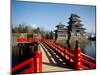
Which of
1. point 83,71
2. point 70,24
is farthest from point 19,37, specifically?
point 83,71

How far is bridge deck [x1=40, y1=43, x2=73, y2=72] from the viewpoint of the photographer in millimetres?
2848

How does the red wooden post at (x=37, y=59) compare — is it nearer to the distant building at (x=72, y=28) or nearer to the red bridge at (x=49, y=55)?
the red bridge at (x=49, y=55)

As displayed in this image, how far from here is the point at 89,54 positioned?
3.07 m

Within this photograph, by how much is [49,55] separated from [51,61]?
92 millimetres

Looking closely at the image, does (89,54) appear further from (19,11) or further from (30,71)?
(19,11)

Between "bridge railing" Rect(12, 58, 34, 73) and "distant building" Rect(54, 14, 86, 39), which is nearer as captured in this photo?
"bridge railing" Rect(12, 58, 34, 73)

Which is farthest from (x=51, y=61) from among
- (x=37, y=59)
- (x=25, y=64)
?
(x=25, y=64)

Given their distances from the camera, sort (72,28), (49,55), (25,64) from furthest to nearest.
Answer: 1. (72,28)
2. (49,55)
3. (25,64)

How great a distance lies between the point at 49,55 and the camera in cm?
289

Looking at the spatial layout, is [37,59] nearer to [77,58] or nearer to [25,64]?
[25,64]

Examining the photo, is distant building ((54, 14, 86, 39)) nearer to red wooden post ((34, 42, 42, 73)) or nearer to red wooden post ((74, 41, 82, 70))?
red wooden post ((74, 41, 82, 70))

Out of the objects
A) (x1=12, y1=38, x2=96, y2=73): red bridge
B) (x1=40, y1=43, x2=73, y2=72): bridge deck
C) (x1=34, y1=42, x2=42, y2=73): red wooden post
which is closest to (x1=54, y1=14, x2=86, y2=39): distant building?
A: (x1=12, y1=38, x2=96, y2=73): red bridge

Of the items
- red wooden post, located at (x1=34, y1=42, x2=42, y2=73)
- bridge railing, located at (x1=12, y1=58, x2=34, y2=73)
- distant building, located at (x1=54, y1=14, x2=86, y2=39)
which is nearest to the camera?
bridge railing, located at (x1=12, y1=58, x2=34, y2=73)

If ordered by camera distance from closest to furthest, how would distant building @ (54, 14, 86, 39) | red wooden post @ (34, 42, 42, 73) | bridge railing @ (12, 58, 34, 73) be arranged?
bridge railing @ (12, 58, 34, 73), red wooden post @ (34, 42, 42, 73), distant building @ (54, 14, 86, 39)
